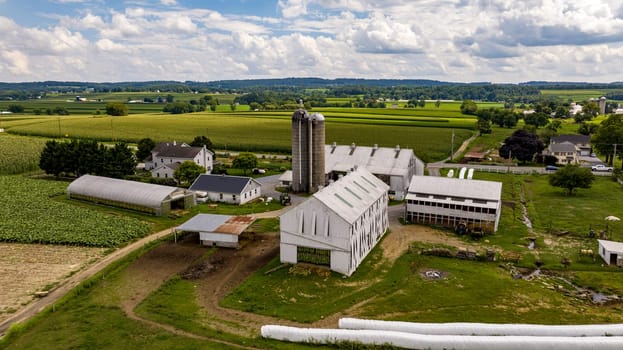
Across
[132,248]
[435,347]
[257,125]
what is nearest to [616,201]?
[435,347]

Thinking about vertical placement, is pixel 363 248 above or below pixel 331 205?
below

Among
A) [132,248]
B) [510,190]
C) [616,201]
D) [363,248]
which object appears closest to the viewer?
[363,248]

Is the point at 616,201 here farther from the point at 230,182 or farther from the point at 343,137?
the point at 343,137

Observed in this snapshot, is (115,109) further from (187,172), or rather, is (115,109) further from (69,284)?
(69,284)

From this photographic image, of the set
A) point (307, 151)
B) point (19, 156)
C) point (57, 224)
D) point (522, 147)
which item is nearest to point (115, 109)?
point (19, 156)

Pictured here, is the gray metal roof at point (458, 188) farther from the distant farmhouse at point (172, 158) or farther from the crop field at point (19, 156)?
the crop field at point (19, 156)

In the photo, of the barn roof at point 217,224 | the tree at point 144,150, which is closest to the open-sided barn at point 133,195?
the barn roof at point 217,224
